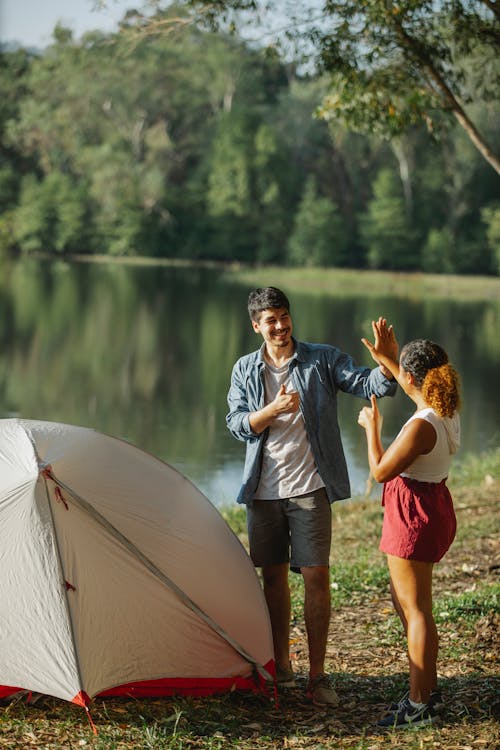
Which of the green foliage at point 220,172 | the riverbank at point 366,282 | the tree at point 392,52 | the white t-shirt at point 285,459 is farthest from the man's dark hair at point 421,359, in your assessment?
the green foliage at point 220,172

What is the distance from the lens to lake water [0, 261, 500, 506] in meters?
16.3

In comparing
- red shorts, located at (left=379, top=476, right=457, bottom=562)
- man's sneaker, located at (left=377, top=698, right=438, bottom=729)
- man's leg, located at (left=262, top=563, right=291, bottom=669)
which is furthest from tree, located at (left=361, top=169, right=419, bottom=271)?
man's sneaker, located at (left=377, top=698, right=438, bottom=729)

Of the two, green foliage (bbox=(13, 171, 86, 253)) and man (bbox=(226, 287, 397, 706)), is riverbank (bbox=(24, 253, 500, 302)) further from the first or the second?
man (bbox=(226, 287, 397, 706))

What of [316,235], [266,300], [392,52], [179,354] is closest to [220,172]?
[316,235]

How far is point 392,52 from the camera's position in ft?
34.9

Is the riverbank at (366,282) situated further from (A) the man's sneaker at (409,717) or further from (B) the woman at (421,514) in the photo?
(A) the man's sneaker at (409,717)

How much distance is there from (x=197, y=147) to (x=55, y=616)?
63.6 meters

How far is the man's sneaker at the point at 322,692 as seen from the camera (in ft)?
14.9

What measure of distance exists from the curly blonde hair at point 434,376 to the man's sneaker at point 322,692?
4.35ft

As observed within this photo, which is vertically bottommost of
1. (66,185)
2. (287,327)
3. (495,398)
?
(495,398)

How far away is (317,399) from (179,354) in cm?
2189

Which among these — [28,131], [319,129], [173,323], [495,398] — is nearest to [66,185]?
[28,131]

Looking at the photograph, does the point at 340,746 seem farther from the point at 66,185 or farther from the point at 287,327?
the point at 66,185

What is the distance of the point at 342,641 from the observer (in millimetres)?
5672
